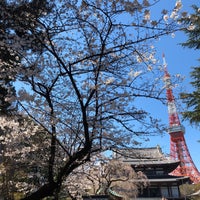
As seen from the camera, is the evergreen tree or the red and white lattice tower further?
the red and white lattice tower

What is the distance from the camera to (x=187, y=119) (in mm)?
9836

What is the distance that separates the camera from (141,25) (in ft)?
13.6

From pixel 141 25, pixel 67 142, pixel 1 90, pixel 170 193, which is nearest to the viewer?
pixel 141 25

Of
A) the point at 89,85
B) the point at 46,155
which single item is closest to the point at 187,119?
the point at 46,155

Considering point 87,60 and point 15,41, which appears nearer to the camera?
point 15,41

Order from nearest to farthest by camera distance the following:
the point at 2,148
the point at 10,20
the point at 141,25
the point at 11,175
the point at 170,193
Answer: the point at 141,25
the point at 10,20
the point at 2,148
the point at 11,175
the point at 170,193

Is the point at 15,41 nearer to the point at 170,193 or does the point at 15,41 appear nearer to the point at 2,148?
the point at 2,148

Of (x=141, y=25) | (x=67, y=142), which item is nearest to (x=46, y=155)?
(x=67, y=142)

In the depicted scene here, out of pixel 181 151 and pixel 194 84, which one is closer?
pixel 194 84

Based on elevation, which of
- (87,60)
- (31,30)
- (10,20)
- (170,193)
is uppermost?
(10,20)

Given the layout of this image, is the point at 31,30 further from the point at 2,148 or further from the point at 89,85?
the point at 2,148

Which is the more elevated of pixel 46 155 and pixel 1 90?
pixel 1 90

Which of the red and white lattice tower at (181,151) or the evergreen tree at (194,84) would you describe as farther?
the red and white lattice tower at (181,151)

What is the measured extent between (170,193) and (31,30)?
25.4 metres
